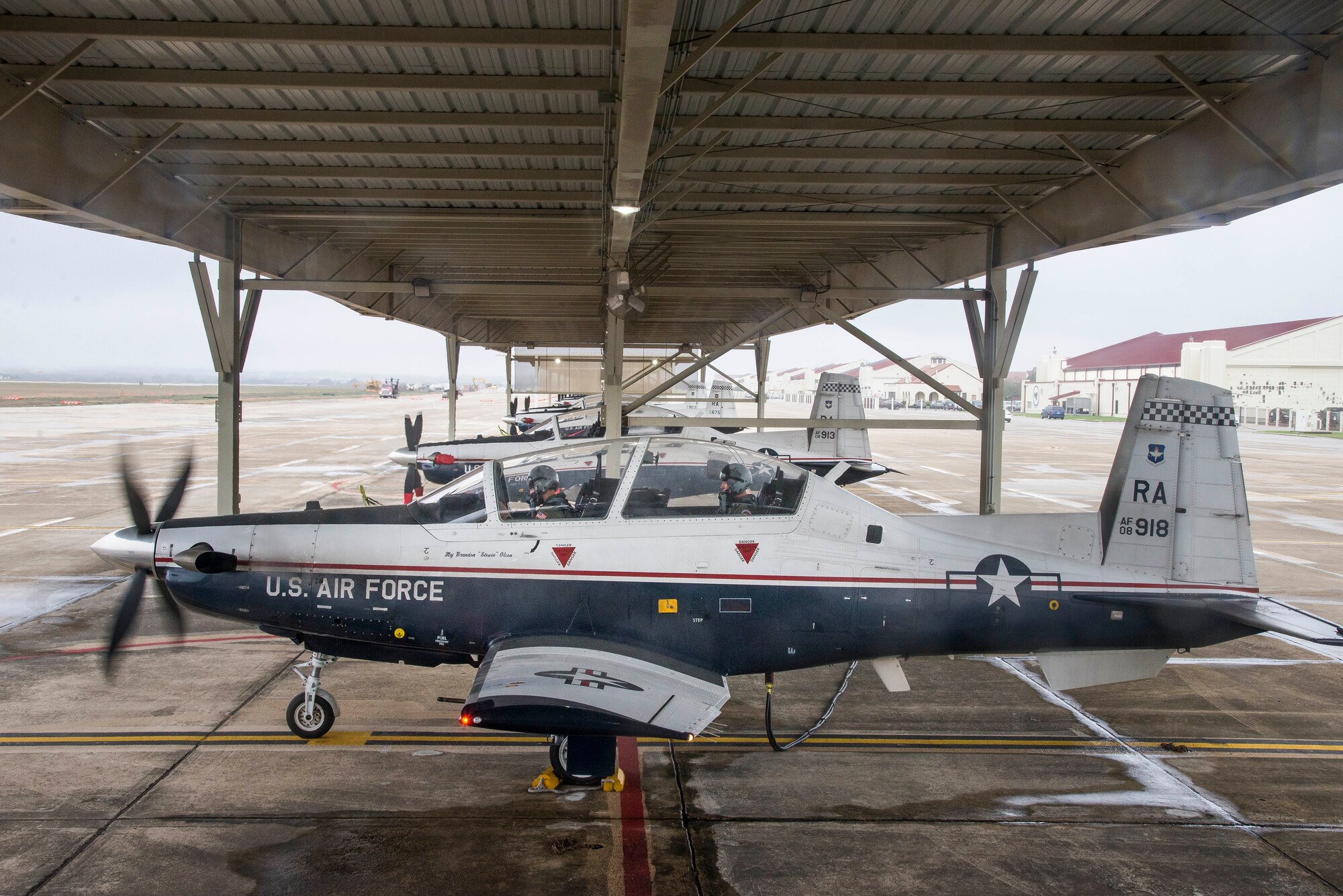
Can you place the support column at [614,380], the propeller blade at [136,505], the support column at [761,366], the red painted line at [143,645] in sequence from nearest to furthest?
the propeller blade at [136,505] < the red painted line at [143,645] < the support column at [614,380] < the support column at [761,366]

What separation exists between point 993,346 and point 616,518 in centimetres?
785

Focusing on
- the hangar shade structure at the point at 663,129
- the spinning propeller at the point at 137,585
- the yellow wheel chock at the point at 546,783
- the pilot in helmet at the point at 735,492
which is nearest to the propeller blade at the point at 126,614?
the spinning propeller at the point at 137,585

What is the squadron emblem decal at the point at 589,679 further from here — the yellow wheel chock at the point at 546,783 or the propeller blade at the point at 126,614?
the propeller blade at the point at 126,614

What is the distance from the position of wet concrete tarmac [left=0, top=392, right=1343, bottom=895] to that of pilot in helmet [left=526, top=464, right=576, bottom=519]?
1.80m

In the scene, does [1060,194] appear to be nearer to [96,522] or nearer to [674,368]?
[96,522]

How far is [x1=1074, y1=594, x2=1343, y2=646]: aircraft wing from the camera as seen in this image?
4809 mm

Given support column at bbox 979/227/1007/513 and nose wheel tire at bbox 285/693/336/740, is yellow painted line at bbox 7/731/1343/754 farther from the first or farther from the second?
support column at bbox 979/227/1007/513

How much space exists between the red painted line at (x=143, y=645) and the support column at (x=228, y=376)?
9.46 feet

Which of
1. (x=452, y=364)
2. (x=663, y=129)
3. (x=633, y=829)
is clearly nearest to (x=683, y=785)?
A: (x=633, y=829)

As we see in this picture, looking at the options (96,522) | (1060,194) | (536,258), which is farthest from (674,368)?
(1060,194)

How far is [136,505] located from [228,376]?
5798mm

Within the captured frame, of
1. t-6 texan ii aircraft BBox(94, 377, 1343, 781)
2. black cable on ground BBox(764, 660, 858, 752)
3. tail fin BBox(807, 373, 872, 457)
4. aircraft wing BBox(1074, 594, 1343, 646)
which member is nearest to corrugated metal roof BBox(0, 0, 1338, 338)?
t-6 texan ii aircraft BBox(94, 377, 1343, 781)

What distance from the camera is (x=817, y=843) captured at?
15.2 feet

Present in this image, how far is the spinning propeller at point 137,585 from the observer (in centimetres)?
562
